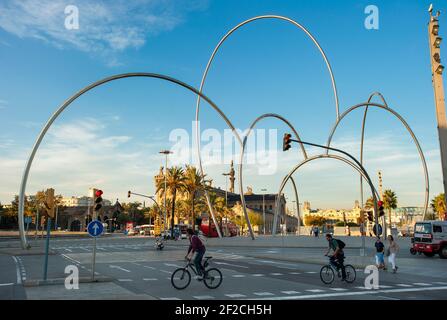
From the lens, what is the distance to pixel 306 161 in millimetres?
60125

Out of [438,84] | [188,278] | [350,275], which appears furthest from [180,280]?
[438,84]

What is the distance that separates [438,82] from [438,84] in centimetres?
14

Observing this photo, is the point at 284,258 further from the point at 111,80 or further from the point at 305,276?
the point at 111,80

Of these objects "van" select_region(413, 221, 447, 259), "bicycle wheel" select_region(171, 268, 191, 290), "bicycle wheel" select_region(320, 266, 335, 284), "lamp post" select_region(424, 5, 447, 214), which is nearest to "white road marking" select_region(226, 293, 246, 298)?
"bicycle wheel" select_region(171, 268, 191, 290)

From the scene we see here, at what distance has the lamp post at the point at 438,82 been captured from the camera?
26.2 metres

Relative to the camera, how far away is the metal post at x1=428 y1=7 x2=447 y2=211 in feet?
85.9

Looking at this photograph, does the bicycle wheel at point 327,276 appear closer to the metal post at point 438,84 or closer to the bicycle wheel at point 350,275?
the bicycle wheel at point 350,275

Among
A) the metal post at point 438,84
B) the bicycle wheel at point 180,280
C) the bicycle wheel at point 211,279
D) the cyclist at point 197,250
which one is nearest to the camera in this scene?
the bicycle wheel at point 180,280

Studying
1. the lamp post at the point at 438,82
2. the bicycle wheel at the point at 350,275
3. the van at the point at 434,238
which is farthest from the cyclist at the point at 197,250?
the van at the point at 434,238

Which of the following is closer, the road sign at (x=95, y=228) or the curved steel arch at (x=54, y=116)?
the road sign at (x=95, y=228)

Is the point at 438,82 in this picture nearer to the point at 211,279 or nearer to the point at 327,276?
the point at 327,276

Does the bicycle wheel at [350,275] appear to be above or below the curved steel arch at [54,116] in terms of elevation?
below

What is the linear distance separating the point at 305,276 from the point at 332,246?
283 centimetres
